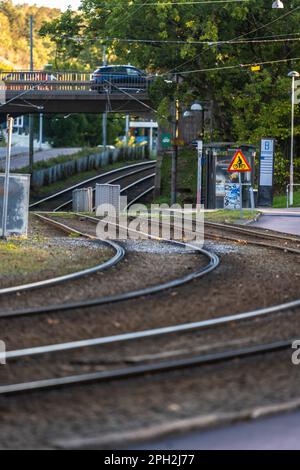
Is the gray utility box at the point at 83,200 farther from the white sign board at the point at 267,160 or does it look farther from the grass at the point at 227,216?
the grass at the point at 227,216

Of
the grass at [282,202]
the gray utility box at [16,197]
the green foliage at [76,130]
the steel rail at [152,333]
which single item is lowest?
the grass at [282,202]

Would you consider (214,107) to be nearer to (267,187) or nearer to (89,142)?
(267,187)

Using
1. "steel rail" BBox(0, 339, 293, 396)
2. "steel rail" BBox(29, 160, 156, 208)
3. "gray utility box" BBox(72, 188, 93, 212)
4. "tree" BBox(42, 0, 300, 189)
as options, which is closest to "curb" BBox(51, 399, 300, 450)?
"steel rail" BBox(0, 339, 293, 396)

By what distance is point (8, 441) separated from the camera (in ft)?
19.9

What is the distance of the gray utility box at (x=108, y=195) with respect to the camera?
4461 centimetres

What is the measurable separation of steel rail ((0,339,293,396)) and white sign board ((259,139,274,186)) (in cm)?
3346

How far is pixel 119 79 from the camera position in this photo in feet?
210

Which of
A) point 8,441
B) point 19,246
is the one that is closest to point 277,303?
point 8,441

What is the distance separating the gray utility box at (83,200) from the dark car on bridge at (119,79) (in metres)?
14.2

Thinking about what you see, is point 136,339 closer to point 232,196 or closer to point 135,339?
point 135,339

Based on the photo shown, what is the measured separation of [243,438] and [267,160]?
121 ft

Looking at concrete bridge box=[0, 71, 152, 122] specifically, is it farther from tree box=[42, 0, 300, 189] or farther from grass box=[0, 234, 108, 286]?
grass box=[0, 234, 108, 286]

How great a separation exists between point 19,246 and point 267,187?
85.7 feet

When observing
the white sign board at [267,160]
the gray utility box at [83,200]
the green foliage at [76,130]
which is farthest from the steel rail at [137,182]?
the green foliage at [76,130]
